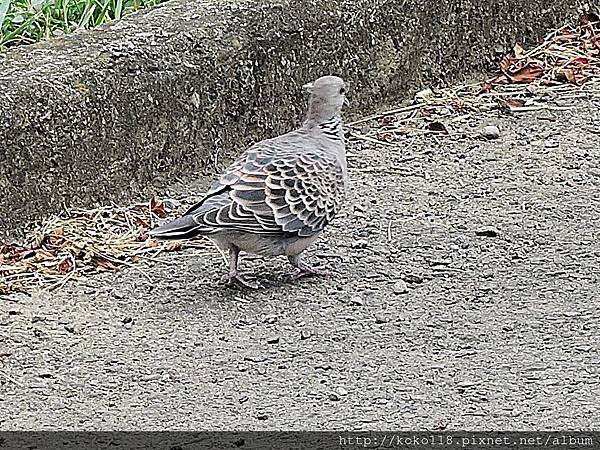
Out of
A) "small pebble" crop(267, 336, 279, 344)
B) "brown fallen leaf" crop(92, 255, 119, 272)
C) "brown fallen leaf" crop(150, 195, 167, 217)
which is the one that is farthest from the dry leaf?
"small pebble" crop(267, 336, 279, 344)

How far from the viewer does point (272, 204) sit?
464 centimetres

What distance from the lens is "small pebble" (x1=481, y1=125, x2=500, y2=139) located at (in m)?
6.29

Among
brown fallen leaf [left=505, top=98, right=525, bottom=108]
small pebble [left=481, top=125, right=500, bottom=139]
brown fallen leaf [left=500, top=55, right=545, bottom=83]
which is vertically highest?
brown fallen leaf [left=500, top=55, right=545, bottom=83]

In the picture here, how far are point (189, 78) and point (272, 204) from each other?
1.33m

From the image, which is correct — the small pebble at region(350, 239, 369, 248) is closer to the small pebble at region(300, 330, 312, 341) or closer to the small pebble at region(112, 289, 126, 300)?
the small pebble at region(300, 330, 312, 341)

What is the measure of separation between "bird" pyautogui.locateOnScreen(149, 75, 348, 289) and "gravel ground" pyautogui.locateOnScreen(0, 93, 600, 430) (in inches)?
6.8

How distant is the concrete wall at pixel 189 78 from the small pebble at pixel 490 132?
581mm

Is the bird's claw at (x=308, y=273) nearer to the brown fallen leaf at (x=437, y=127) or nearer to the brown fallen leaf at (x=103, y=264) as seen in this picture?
the brown fallen leaf at (x=103, y=264)

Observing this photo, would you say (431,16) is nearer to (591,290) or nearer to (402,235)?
(402,235)

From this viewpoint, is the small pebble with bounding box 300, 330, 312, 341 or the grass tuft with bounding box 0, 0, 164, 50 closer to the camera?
the small pebble with bounding box 300, 330, 312, 341

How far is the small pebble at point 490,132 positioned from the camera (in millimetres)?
6285

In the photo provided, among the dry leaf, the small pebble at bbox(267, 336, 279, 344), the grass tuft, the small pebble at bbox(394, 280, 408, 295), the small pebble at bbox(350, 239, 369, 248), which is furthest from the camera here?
the dry leaf

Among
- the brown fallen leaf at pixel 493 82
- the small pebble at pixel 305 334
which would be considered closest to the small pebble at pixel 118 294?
the small pebble at pixel 305 334

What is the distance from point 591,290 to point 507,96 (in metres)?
2.32
